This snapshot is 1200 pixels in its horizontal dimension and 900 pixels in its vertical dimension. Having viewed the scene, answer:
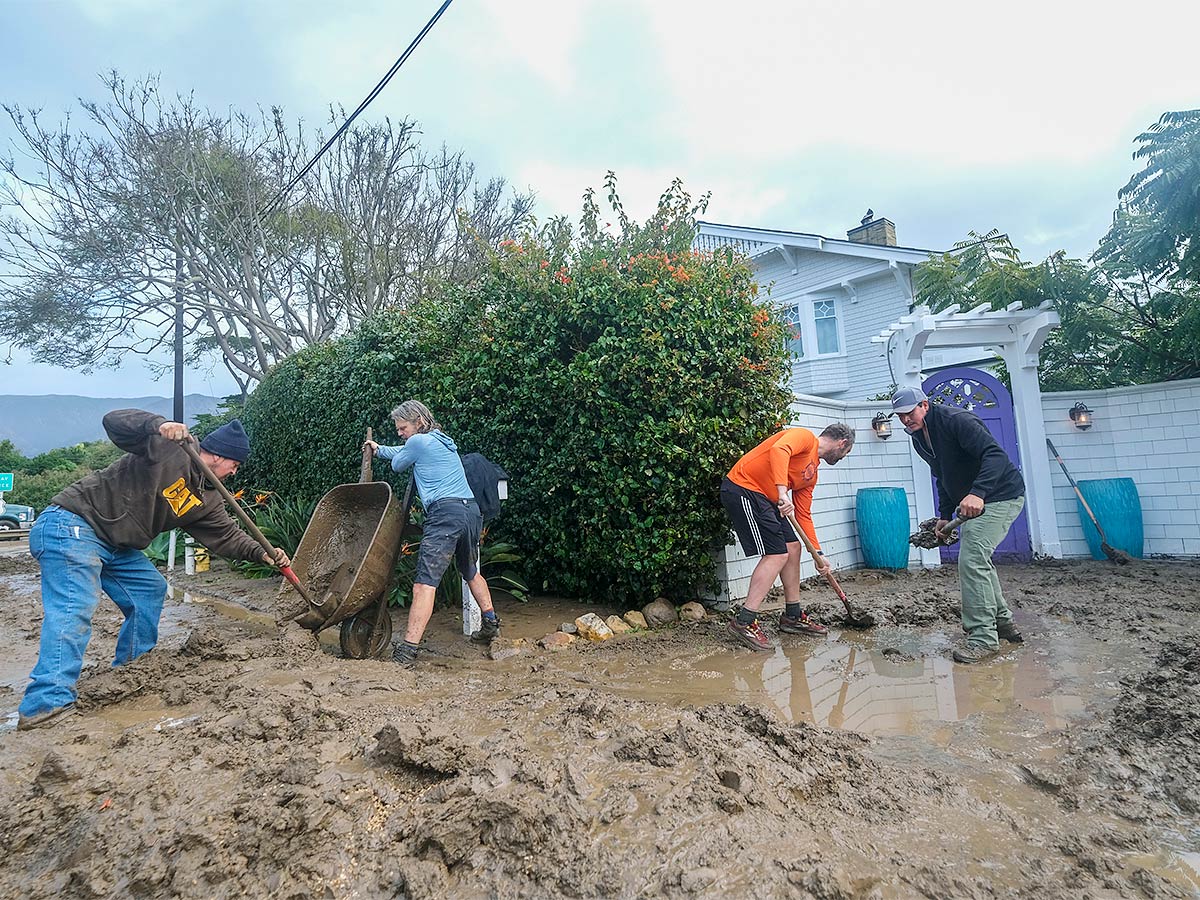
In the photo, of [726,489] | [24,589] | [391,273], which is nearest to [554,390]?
[726,489]

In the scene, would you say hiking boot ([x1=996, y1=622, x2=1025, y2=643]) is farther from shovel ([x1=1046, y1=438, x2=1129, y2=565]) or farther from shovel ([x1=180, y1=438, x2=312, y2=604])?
shovel ([x1=180, y1=438, x2=312, y2=604])

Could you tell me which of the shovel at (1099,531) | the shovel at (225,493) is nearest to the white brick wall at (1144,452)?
the shovel at (1099,531)

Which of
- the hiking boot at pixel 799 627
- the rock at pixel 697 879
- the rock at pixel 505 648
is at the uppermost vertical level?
the rock at pixel 505 648

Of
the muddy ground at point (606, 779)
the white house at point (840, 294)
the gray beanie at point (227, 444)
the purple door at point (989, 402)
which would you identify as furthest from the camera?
the white house at point (840, 294)

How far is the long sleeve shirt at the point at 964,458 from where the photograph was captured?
4.57 metres

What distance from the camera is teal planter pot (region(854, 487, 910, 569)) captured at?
24.4ft

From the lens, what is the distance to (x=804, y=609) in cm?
548

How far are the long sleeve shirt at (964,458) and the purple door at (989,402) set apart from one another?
3.63m

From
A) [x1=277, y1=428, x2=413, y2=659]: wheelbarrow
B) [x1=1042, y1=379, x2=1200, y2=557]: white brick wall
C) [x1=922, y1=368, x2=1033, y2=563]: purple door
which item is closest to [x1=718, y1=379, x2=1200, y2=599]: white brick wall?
[x1=1042, y1=379, x2=1200, y2=557]: white brick wall

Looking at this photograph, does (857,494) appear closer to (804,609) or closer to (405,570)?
(804,609)

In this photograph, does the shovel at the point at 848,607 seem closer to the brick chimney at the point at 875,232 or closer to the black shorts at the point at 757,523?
the black shorts at the point at 757,523

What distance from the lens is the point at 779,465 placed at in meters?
4.71

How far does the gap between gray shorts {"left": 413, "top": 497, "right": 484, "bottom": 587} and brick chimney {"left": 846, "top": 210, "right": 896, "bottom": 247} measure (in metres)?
16.0

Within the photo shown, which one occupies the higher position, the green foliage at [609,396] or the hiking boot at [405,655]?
the green foliage at [609,396]
